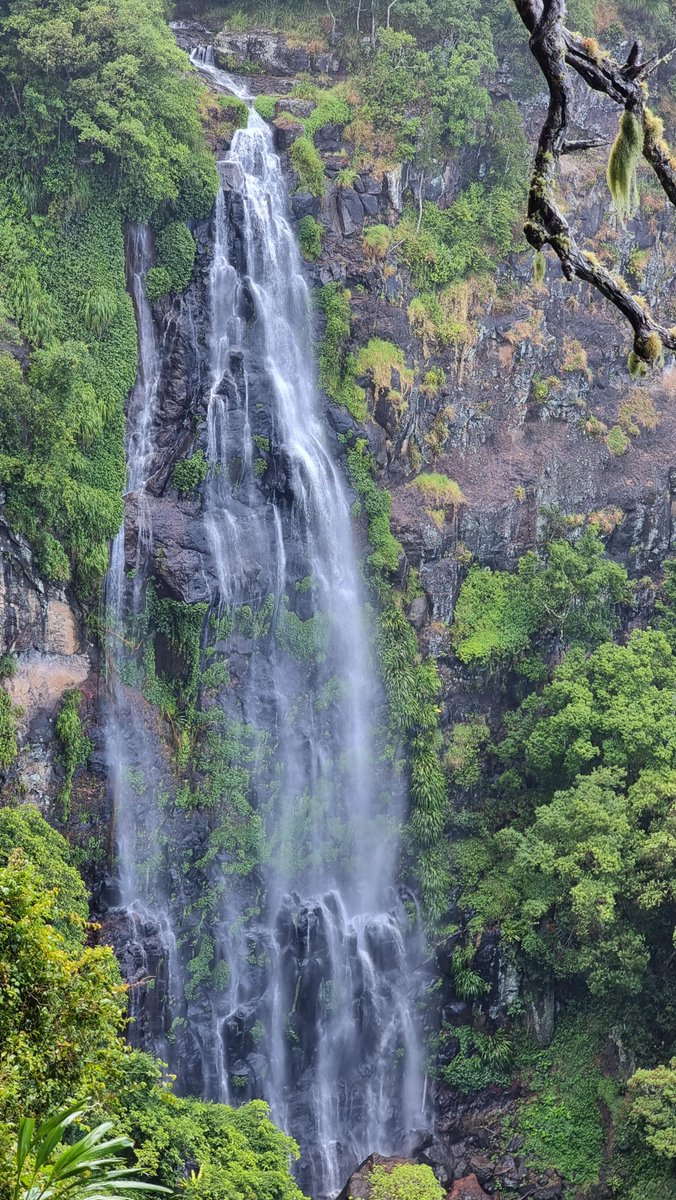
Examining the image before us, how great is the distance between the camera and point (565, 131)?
456 cm

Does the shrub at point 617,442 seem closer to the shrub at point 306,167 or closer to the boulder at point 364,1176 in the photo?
the shrub at point 306,167

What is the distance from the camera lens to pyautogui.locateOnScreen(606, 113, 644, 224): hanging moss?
470 cm

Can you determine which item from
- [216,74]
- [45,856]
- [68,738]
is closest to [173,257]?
[216,74]

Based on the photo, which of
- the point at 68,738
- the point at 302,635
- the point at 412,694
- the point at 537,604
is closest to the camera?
the point at 68,738

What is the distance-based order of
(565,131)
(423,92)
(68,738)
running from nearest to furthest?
(565,131), (68,738), (423,92)

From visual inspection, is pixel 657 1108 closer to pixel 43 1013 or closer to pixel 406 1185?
pixel 406 1185

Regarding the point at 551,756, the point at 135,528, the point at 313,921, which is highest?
the point at 135,528

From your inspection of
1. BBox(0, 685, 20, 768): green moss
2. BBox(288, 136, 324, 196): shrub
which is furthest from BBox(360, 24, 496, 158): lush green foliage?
BBox(0, 685, 20, 768): green moss

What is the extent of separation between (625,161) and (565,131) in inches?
17.7

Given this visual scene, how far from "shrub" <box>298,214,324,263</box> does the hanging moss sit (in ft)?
58.9

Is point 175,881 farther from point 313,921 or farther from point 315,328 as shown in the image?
point 315,328

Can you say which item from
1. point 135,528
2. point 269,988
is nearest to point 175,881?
point 269,988

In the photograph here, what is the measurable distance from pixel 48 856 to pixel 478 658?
9.92 meters

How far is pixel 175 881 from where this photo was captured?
62.6 ft
